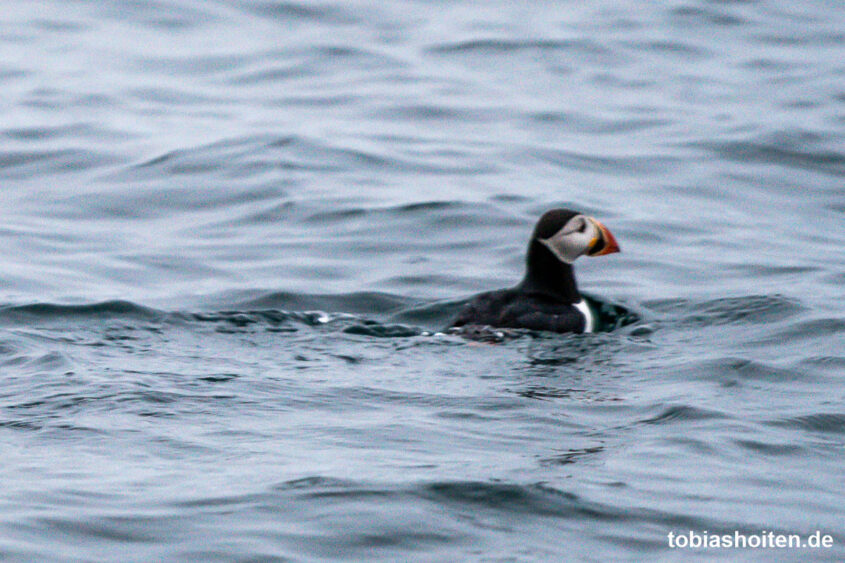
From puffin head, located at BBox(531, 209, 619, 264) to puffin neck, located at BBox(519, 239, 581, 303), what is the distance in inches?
1.4

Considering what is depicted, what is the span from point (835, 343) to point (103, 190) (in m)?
6.48

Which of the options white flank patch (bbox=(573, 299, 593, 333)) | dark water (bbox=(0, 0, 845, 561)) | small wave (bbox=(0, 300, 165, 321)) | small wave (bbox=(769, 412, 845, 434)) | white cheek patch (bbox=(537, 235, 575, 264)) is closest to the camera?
dark water (bbox=(0, 0, 845, 561))

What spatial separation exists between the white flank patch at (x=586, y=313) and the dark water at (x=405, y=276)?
17cm

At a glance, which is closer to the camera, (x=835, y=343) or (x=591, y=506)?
(x=591, y=506)

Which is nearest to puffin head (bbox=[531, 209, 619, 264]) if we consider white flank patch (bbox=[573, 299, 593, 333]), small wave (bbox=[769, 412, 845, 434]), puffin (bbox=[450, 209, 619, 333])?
puffin (bbox=[450, 209, 619, 333])

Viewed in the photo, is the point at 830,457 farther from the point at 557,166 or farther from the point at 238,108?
the point at 238,108

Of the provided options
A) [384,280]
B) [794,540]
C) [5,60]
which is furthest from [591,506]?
[5,60]

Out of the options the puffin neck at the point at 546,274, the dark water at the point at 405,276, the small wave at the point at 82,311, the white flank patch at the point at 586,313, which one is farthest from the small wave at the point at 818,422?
the small wave at the point at 82,311

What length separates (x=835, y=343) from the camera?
8.52m

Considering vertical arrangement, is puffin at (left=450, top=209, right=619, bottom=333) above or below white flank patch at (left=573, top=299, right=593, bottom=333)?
above

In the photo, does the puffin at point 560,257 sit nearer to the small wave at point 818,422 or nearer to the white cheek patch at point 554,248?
the white cheek patch at point 554,248

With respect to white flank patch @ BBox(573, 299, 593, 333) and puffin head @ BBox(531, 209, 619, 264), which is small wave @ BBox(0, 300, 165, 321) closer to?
puffin head @ BBox(531, 209, 619, 264)

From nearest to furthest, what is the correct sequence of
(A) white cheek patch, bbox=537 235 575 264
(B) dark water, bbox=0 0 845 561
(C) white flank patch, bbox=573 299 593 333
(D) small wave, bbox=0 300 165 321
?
1. (B) dark water, bbox=0 0 845 561
2. (C) white flank patch, bbox=573 299 593 333
3. (D) small wave, bbox=0 300 165 321
4. (A) white cheek patch, bbox=537 235 575 264

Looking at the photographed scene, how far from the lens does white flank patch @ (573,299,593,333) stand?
8.94 metres
